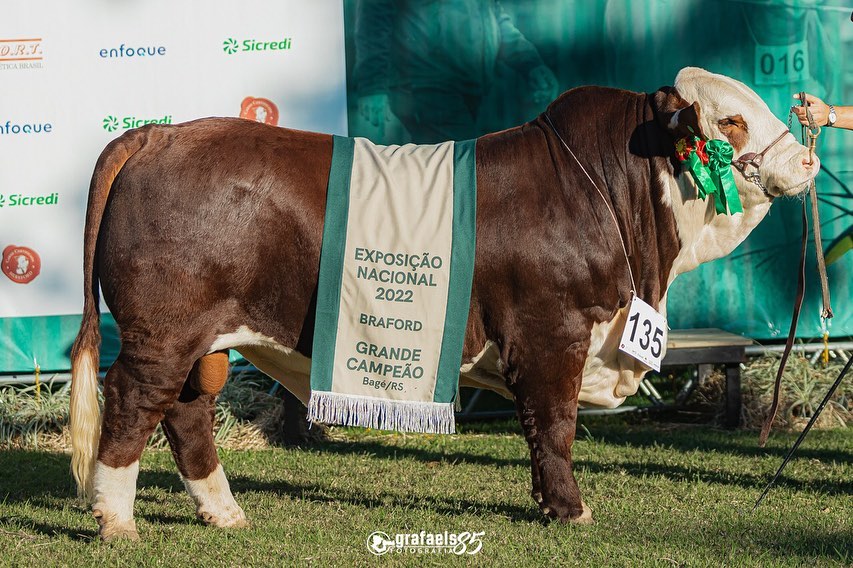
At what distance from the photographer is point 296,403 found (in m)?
6.57

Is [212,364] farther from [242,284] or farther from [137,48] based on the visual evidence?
[137,48]

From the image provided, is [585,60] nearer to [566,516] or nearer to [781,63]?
[781,63]

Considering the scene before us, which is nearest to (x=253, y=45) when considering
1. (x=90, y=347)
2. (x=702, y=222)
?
(x=90, y=347)

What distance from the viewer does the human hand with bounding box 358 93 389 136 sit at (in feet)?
22.7

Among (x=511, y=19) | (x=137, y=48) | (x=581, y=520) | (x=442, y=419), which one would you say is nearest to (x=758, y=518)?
→ (x=581, y=520)

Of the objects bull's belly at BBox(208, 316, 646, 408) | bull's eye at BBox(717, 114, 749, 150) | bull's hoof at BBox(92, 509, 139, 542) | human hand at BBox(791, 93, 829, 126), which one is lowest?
bull's hoof at BBox(92, 509, 139, 542)

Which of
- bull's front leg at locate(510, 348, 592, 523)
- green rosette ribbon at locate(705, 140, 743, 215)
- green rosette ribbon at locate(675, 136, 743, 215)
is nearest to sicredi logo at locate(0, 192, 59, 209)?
bull's front leg at locate(510, 348, 592, 523)

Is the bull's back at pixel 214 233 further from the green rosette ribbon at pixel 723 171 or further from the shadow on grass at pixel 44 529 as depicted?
the green rosette ribbon at pixel 723 171

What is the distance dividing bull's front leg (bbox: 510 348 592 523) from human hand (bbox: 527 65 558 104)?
3.10 meters

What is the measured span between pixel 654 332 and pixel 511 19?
3.27 m

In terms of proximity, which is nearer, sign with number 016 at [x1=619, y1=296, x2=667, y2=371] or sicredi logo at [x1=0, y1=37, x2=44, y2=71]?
sign with number 016 at [x1=619, y1=296, x2=667, y2=371]

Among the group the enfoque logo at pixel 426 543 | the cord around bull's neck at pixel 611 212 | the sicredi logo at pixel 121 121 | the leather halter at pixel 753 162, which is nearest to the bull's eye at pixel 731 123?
the leather halter at pixel 753 162

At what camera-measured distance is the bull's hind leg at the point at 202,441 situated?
14.4 feet

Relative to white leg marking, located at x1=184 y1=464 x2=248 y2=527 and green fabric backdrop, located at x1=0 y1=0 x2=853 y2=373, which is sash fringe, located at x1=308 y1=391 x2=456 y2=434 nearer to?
white leg marking, located at x1=184 y1=464 x2=248 y2=527
